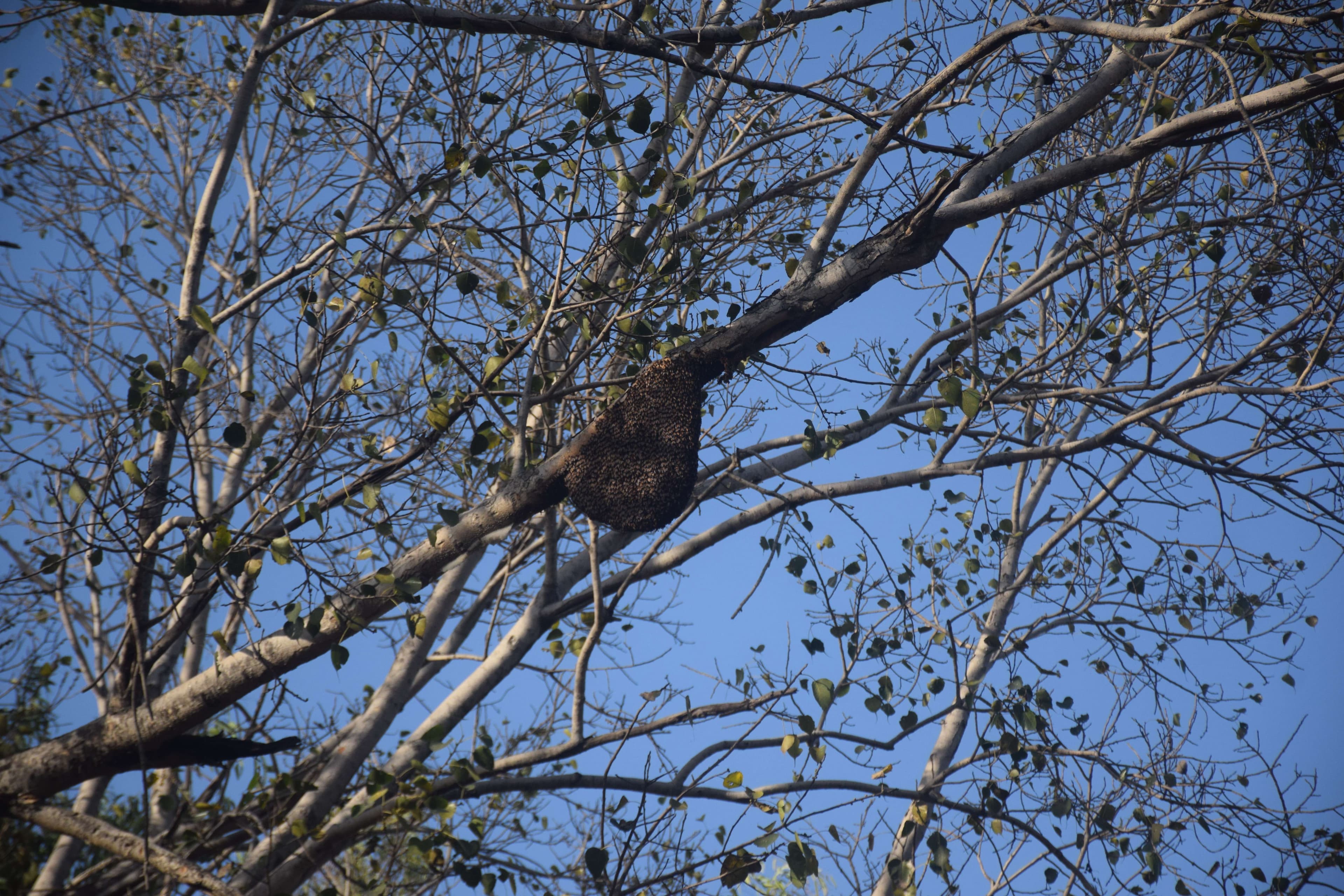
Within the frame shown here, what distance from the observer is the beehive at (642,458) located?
8.95 ft

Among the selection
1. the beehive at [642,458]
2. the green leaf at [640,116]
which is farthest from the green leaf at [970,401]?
the green leaf at [640,116]

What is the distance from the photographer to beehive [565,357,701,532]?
107 inches

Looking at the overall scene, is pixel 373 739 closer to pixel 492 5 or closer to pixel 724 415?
pixel 724 415

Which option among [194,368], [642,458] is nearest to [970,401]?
[642,458]

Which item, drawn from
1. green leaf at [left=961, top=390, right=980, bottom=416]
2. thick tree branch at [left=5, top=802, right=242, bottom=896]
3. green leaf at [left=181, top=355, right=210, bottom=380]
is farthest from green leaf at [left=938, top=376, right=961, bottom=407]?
thick tree branch at [left=5, top=802, right=242, bottom=896]

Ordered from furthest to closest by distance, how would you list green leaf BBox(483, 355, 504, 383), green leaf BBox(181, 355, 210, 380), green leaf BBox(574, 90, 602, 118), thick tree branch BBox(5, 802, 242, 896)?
green leaf BBox(483, 355, 504, 383) < green leaf BBox(574, 90, 602, 118) < green leaf BBox(181, 355, 210, 380) < thick tree branch BBox(5, 802, 242, 896)

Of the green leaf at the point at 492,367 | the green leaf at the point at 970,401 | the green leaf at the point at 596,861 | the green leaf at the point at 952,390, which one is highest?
the green leaf at the point at 492,367

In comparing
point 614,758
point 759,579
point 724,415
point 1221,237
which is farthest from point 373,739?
point 1221,237

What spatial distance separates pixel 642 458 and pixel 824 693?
102 centimetres

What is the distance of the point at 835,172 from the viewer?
4.41 m

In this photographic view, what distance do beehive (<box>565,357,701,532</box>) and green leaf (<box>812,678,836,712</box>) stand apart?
2.55ft

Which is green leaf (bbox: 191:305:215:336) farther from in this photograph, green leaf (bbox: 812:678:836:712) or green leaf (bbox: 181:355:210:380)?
green leaf (bbox: 812:678:836:712)

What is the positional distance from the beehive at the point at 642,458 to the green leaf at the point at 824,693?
778 mm

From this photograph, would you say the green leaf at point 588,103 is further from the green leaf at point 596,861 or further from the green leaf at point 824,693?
the green leaf at point 596,861
